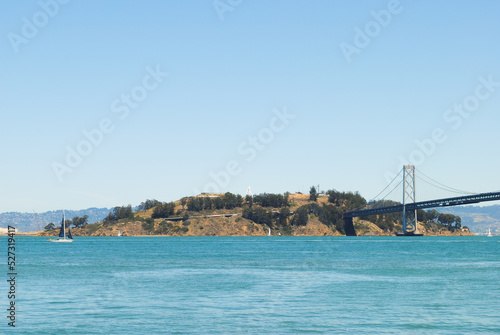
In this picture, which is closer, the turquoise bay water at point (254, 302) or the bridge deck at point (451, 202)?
the turquoise bay water at point (254, 302)

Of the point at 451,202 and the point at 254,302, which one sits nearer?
the point at 254,302

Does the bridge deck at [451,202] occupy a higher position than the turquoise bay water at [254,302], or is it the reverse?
the bridge deck at [451,202]

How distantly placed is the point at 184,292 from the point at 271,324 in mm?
12076

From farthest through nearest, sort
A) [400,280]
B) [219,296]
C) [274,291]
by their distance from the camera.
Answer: [400,280] < [274,291] < [219,296]

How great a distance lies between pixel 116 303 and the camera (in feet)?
108

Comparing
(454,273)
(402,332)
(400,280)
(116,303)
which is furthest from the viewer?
(454,273)

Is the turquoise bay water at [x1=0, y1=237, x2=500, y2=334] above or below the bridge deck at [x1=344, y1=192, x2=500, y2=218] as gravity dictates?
below

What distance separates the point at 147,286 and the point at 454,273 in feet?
87.3

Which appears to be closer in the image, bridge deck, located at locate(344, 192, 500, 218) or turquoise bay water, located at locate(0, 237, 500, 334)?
turquoise bay water, located at locate(0, 237, 500, 334)

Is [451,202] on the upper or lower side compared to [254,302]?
upper

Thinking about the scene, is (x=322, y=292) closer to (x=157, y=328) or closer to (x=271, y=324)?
(x=271, y=324)

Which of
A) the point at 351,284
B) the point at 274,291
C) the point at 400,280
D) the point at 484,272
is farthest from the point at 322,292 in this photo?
the point at 484,272

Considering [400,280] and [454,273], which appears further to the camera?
[454,273]

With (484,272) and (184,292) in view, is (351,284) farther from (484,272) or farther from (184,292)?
(484,272)
